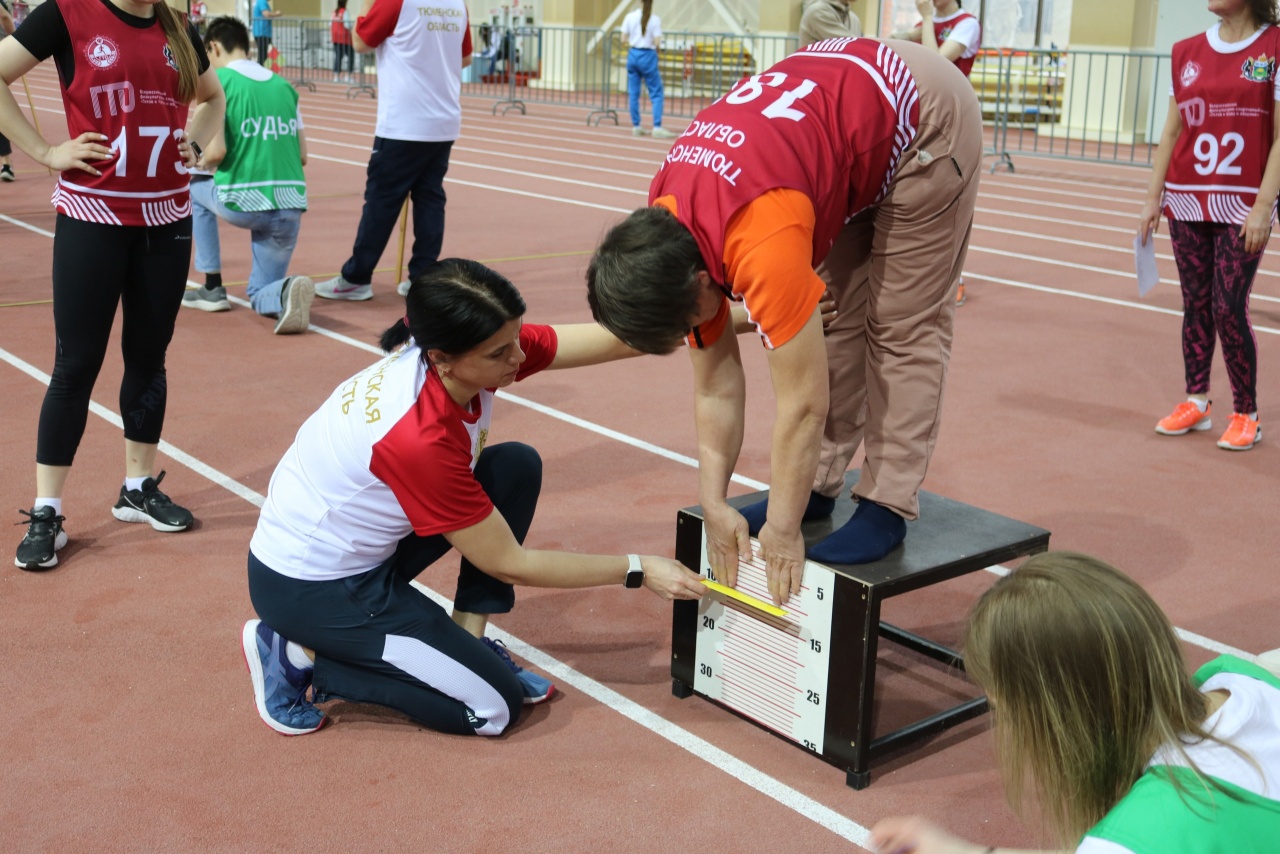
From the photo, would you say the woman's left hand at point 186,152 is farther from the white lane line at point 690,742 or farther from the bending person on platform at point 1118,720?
the bending person on platform at point 1118,720

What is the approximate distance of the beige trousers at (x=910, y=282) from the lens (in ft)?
9.86

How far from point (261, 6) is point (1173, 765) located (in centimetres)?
2742

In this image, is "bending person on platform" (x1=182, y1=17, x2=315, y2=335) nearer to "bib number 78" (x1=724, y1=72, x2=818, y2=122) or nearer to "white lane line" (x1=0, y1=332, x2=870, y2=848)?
"white lane line" (x1=0, y1=332, x2=870, y2=848)

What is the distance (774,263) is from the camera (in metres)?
2.53

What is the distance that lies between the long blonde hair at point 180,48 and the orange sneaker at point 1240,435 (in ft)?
13.9

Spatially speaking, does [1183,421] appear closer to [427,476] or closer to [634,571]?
[634,571]

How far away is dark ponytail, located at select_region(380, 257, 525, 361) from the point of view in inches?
114

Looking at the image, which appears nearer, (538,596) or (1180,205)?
(538,596)

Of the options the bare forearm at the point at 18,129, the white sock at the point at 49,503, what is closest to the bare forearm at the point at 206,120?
the bare forearm at the point at 18,129

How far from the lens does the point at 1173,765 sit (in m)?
1.60

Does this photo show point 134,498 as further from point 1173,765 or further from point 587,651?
point 1173,765

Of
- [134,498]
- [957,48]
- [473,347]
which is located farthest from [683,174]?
[957,48]

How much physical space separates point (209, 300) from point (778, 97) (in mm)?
5642

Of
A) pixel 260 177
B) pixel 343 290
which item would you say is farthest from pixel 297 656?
pixel 343 290
